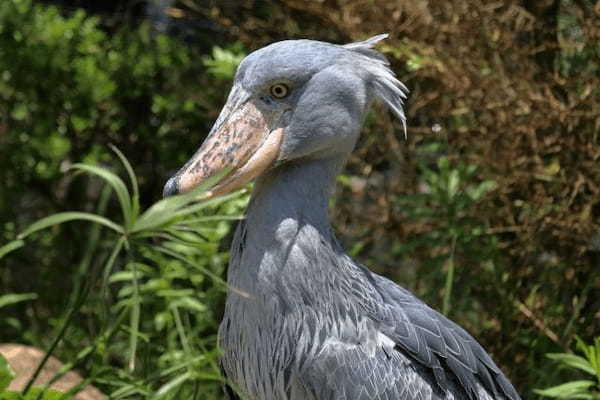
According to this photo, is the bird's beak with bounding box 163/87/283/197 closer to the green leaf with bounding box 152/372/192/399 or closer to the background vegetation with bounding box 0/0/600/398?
the green leaf with bounding box 152/372/192/399

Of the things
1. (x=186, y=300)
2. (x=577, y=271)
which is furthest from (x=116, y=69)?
(x=577, y=271)

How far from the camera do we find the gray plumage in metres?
2.02

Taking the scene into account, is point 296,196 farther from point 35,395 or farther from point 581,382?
point 581,382

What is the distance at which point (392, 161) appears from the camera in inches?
150

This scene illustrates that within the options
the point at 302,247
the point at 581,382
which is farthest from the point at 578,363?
the point at 302,247

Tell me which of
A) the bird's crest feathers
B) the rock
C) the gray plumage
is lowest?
the rock

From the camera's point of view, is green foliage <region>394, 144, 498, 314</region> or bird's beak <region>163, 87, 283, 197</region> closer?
bird's beak <region>163, 87, 283, 197</region>

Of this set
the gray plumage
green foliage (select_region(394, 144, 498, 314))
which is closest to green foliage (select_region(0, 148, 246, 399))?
the gray plumage

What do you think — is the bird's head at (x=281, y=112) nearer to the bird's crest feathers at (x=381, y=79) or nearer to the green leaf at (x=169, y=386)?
the bird's crest feathers at (x=381, y=79)

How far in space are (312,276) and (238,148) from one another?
1.01 feet

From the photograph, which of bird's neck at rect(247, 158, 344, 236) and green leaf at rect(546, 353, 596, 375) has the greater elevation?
bird's neck at rect(247, 158, 344, 236)

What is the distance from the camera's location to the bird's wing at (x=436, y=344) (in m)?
2.08

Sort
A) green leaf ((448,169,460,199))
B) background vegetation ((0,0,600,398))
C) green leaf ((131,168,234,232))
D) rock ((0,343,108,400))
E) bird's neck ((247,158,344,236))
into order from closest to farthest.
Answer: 1. green leaf ((131,168,234,232))
2. bird's neck ((247,158,344,236))
3. rock ((0,343,108,400))
4. background vegetation ((0,0,600,398))
5. green leaf ((448,169,460,199))

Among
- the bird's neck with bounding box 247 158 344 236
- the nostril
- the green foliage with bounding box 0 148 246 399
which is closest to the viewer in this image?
the nostril
